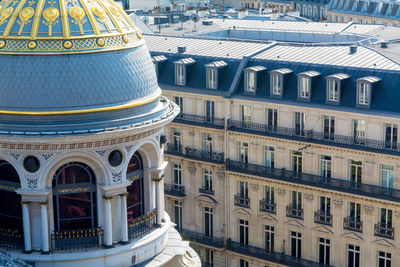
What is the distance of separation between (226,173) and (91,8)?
48063mm

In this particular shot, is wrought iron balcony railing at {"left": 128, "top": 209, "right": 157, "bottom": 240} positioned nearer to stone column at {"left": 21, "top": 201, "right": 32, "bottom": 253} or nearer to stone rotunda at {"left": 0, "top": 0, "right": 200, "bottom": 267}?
stone rotunda at {"left": 0, "top": 0, "right": 200, "bottom": 267}

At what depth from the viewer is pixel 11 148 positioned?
53.1 m

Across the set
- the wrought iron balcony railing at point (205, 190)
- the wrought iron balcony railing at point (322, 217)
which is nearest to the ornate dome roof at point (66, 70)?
the wrought iron balcony railing at point (322, 217)

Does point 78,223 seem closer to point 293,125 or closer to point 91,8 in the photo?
point 91,8

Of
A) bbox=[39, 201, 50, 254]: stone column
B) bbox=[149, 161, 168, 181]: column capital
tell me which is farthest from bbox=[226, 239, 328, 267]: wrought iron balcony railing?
bbox=[39, 201, 50, 254]: stone column

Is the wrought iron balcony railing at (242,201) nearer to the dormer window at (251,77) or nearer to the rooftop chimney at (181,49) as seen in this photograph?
the dormer window at (251,77)

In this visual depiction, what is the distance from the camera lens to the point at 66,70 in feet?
173

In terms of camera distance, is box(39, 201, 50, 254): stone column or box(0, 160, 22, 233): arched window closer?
box(39, 201, 50, 254): stone column

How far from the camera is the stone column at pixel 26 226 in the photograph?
53938mm

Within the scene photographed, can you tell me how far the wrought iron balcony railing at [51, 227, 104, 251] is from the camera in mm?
54688

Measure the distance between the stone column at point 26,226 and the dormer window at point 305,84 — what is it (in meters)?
44.5

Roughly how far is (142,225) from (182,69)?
48.1m

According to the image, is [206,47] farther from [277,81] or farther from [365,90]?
[365,90]

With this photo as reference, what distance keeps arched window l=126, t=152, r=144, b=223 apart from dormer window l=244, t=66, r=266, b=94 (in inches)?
1640
